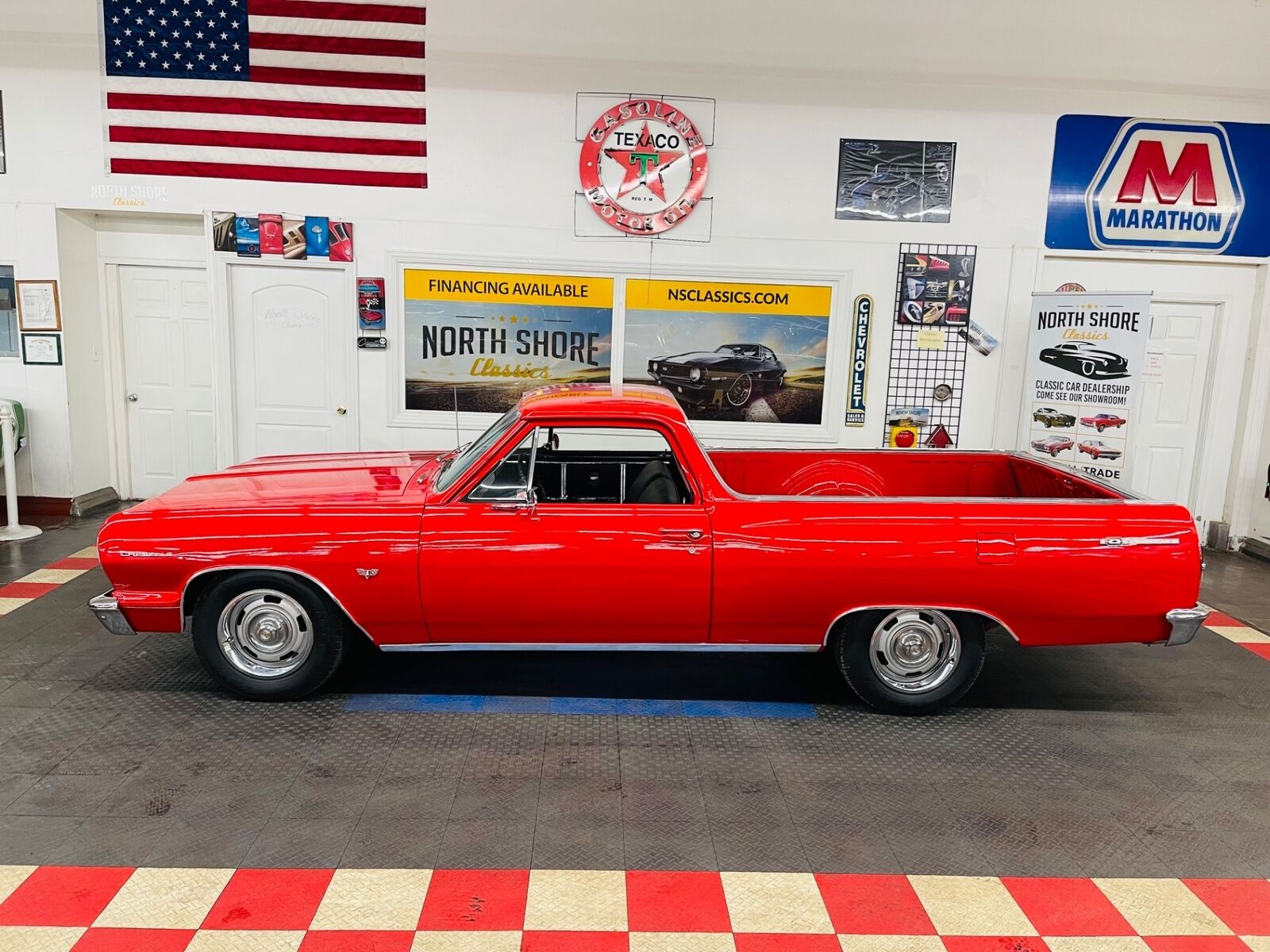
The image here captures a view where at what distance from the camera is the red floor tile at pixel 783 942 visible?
2.55 m

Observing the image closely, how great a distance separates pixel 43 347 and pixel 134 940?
6.42 meters

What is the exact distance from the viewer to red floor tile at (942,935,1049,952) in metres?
2.58

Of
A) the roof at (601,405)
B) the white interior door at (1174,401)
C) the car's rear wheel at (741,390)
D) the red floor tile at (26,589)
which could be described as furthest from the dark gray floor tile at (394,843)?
the white interior door at (1174,401)

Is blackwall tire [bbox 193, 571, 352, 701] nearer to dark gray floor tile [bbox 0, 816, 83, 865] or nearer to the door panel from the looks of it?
the door panel

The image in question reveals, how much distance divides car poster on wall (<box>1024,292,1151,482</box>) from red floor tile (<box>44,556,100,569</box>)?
7.42 m

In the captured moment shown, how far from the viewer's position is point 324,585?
12.5 ft

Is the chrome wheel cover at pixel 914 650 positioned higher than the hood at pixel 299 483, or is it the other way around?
the hood at pixel 299 483

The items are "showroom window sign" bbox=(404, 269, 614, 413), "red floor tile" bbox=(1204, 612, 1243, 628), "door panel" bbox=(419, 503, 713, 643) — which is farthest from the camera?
"showroom window sign" bbox=(404, 269, 614, 413)

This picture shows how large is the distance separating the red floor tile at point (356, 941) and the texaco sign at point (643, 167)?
19.0ft

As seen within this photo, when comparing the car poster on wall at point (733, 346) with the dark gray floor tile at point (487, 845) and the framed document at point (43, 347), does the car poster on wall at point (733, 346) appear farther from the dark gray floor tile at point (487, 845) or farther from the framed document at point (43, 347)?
the framed document at point (43, 347)

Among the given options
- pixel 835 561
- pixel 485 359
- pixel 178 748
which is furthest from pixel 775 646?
pixel 485 359

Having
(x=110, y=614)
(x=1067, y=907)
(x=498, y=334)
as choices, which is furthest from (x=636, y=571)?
(x=498, y=334)

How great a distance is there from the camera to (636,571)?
378 centimetres

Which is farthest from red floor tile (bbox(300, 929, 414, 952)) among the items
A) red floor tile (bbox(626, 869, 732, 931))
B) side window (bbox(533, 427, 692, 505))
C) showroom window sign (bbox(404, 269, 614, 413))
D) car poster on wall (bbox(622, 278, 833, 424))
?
car poster on wall (bbox(622, 278, 833, 424))
